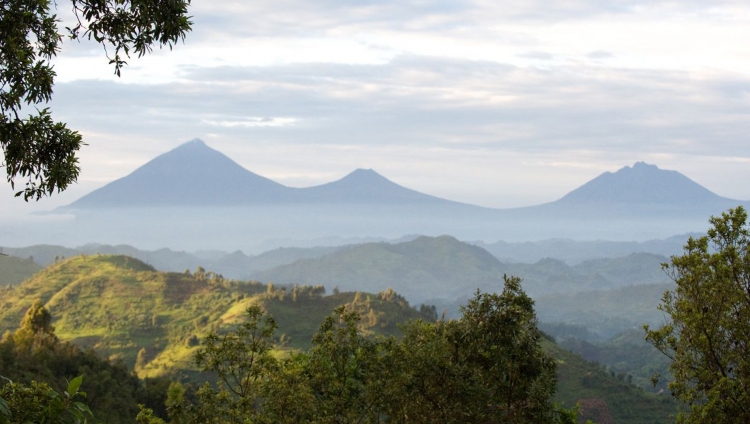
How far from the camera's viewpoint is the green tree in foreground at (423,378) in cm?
1560

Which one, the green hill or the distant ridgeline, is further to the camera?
the distant ridgeline

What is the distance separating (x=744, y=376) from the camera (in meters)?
16.8

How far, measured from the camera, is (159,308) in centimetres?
17300

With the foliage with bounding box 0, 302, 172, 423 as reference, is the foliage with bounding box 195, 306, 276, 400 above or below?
above

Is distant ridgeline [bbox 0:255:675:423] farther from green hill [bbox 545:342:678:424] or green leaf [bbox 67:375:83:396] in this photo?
green leaf [bbox 67:375:83:396]

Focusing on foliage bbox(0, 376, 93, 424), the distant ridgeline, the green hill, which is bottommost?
the green hill

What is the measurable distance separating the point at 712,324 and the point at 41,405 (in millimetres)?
15034

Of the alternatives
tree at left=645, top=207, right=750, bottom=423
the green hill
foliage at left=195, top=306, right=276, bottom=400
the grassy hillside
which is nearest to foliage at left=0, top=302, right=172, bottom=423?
foliage at left=195, top=306, right=276, bottom=400

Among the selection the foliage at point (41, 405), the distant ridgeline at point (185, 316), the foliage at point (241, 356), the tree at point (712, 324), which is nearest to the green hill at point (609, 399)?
the distant ridgeline at point (185, 316)

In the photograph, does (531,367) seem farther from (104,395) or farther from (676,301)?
(104,395)

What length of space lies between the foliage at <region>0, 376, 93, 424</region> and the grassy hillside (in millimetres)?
125480

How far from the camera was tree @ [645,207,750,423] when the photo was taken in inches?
663

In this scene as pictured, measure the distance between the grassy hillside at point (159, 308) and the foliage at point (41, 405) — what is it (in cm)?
12548

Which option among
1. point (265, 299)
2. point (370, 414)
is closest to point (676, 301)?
point (370, 414)
